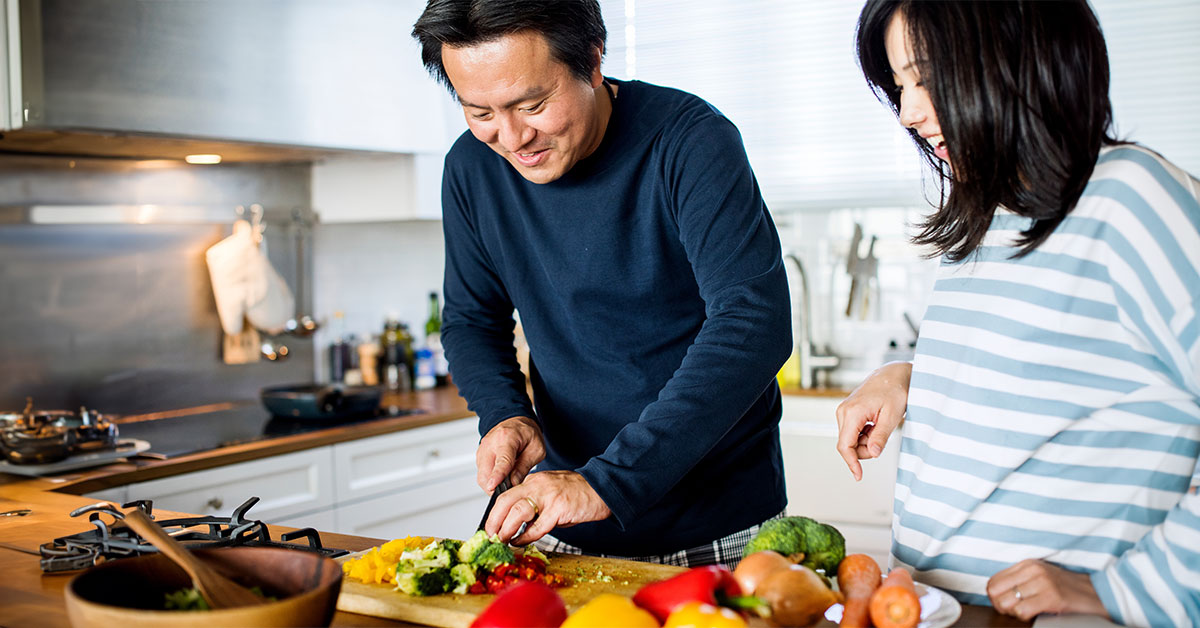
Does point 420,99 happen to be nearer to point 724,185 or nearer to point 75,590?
point 724,185

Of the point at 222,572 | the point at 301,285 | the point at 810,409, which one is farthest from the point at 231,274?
the point at 222,572

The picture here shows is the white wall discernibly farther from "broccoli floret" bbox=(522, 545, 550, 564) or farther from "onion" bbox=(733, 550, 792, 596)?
"onion" bbox=(733, 550, 792, 596)

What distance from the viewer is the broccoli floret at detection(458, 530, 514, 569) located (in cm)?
111

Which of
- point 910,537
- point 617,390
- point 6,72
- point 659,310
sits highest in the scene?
point 6,72

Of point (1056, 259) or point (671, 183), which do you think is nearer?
point (1056, 259)

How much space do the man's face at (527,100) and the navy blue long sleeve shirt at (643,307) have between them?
109mm

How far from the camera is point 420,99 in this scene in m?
3.19

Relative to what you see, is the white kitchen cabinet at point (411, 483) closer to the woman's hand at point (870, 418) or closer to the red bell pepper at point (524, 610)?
the woman's hand at point (870, 418)

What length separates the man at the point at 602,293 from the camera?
129 centimetres

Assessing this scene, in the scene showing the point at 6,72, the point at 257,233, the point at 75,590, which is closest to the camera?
the point at 75,590

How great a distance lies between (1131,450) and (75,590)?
3.23 ft

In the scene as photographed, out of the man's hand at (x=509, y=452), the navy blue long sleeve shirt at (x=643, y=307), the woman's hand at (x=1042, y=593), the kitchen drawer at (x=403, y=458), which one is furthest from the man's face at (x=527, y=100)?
the kitchen drawer at (x=403, y=458)

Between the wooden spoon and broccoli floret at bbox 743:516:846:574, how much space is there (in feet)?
1.56

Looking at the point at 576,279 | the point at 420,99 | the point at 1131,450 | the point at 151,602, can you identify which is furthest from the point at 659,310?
the point at 420,99
